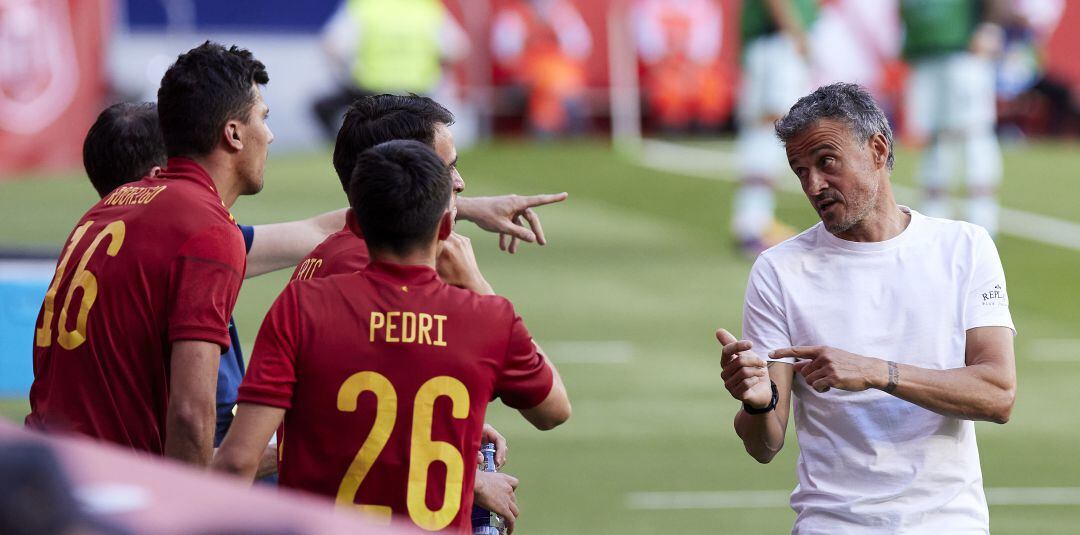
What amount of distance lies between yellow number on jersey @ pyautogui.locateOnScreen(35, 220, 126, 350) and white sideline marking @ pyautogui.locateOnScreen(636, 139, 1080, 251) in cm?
1305

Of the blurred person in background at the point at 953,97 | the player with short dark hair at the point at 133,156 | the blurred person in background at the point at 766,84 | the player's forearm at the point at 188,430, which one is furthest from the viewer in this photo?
the blurred person in background at the point at 953,97

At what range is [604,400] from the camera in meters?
10.6

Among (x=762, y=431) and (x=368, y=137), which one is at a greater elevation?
(x=368, y=137)

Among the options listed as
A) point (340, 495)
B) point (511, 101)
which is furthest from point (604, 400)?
point (511, 101)

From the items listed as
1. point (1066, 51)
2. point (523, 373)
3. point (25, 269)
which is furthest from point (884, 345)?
point (1066, 51)

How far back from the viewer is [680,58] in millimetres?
29391

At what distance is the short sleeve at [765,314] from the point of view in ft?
15.3

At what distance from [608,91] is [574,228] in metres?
12.2

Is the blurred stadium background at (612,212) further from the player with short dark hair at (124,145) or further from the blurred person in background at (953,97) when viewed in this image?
the player with short dark hair at (124,145)

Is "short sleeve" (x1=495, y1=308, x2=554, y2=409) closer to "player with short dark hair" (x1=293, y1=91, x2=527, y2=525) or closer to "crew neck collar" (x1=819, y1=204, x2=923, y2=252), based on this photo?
"player with short dark hair" (x1=293, y1=91, x2=527, y2=525)

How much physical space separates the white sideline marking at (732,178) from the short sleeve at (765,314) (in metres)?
12.3

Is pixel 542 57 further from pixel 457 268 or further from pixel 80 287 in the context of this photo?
pixel 457 268

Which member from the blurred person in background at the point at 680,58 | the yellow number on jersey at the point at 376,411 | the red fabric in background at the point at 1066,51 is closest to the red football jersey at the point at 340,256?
the yellow number on jersey at the point at 376,411

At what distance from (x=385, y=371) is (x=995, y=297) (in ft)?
5.97
